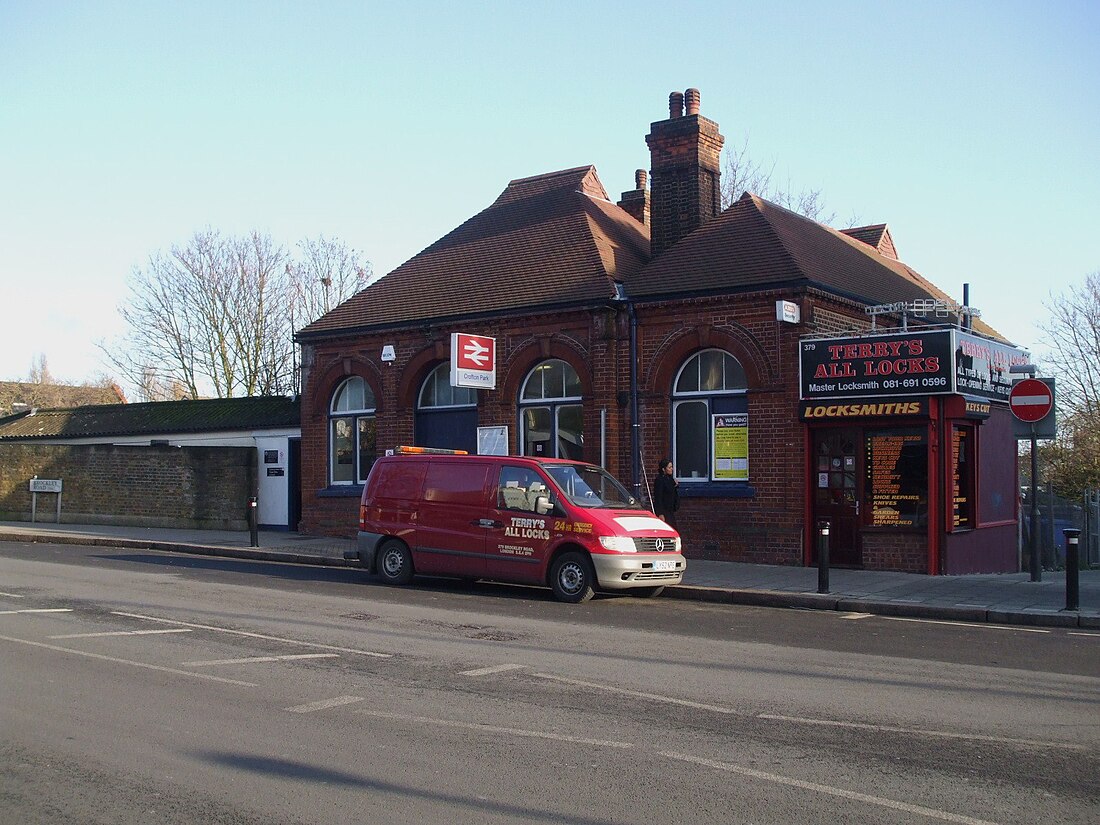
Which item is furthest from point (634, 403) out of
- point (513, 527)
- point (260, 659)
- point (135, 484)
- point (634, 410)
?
point (135, 484)

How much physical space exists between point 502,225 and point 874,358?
10355mm

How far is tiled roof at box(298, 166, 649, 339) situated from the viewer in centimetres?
2148

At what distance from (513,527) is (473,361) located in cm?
650

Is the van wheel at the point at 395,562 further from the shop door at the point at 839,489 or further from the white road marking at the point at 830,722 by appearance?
the white road marking at the point at 830,722

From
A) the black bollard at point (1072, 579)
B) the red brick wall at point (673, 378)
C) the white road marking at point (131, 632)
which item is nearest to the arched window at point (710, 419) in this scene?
A: the red brick wall at point (673, 378)

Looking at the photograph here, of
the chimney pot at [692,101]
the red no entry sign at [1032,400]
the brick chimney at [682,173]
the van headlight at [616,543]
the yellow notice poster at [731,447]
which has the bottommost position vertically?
the van headlight at [616,543]

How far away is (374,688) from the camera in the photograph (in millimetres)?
8492

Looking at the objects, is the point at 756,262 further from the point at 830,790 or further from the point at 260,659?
the point at 830,790

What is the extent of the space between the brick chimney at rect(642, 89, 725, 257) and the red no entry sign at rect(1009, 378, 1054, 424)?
8197mm

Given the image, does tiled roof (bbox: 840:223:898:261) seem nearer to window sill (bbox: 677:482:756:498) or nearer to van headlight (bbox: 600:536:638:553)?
window sill (bbox: 677:482:756:498)

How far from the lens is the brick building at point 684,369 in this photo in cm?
1789

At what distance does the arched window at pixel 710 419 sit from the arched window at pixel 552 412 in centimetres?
202

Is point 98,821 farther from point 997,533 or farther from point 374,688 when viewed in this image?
point 997,533

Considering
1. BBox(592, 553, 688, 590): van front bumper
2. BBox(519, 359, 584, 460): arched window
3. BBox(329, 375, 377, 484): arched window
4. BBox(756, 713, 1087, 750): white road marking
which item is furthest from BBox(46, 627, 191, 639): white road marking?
BBox(329, 375, 377, 484): arched window
